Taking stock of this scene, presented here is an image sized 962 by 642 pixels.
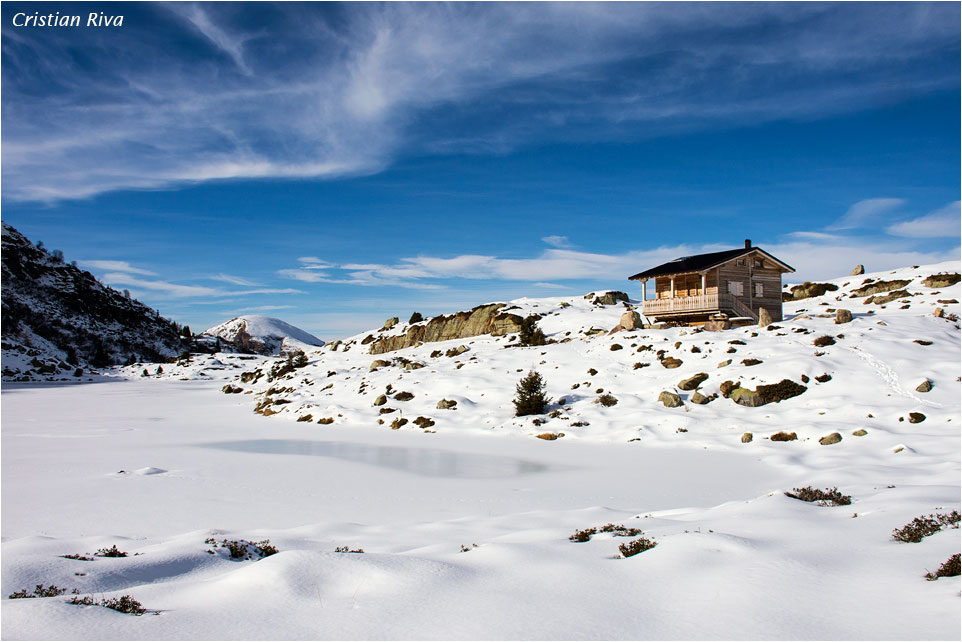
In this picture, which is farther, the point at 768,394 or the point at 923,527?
the point at 768,394

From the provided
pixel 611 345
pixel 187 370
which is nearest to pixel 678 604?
pixel 611 345

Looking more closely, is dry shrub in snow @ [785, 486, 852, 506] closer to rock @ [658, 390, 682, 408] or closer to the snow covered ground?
the snow covered ground

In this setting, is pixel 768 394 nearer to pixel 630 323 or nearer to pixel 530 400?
pixel 530 400

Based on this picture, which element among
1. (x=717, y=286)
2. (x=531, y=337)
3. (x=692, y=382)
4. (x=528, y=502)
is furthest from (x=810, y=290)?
(x=528, y=502)

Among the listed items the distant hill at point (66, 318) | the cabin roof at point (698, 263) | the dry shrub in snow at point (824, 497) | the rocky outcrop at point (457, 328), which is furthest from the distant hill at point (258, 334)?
the dry shrub in snow at point (824, 497)

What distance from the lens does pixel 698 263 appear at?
35562mm

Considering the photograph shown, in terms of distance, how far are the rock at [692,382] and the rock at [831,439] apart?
6483 millimetres

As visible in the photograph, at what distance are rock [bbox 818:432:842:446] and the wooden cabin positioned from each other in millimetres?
18132

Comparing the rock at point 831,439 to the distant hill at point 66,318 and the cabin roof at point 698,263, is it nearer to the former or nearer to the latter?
the cabin roof at point 698,263

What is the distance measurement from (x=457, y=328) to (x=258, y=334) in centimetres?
9291

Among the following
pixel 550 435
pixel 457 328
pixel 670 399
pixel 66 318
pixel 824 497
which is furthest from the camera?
pixel 66 318

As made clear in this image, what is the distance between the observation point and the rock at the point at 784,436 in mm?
16734

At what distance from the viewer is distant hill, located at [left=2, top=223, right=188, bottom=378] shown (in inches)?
3344

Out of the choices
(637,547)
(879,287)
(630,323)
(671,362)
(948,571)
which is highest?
(879,287)
